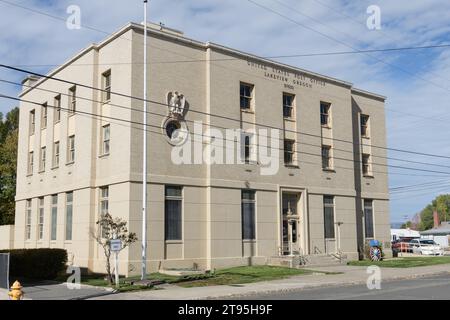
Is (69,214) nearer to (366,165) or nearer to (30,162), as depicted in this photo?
(30,162)

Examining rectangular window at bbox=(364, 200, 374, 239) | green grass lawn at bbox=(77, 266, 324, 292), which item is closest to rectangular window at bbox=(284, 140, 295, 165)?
green grass lawn at bbox=(77, 266, 324, 292)

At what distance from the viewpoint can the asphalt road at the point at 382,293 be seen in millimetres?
18344

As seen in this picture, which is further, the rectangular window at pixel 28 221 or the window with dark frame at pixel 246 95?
the rectangular window at pixel 28 221

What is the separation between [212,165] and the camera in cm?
3219

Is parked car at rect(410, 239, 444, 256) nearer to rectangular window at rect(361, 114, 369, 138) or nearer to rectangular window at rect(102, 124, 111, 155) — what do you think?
rectangular window at rect(361, 114, 369, 138)

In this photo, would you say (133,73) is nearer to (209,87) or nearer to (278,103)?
(209,87)

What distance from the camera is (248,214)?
33844 mm

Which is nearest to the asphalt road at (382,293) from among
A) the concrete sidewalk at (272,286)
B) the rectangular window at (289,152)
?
the concrete sidewalk at (272,286)

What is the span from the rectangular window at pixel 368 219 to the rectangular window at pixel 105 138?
69.2 feet

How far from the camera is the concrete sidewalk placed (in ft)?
66.4

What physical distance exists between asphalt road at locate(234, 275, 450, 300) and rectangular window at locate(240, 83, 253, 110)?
15013 mm

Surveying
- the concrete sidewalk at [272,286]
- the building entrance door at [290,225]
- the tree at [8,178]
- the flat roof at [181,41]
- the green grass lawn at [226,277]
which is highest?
the flat roof at [181,41]

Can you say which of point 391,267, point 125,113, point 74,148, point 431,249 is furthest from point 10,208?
point 431,249

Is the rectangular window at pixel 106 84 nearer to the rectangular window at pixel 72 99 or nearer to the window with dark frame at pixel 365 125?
the rectangular window at pixel 72 99
